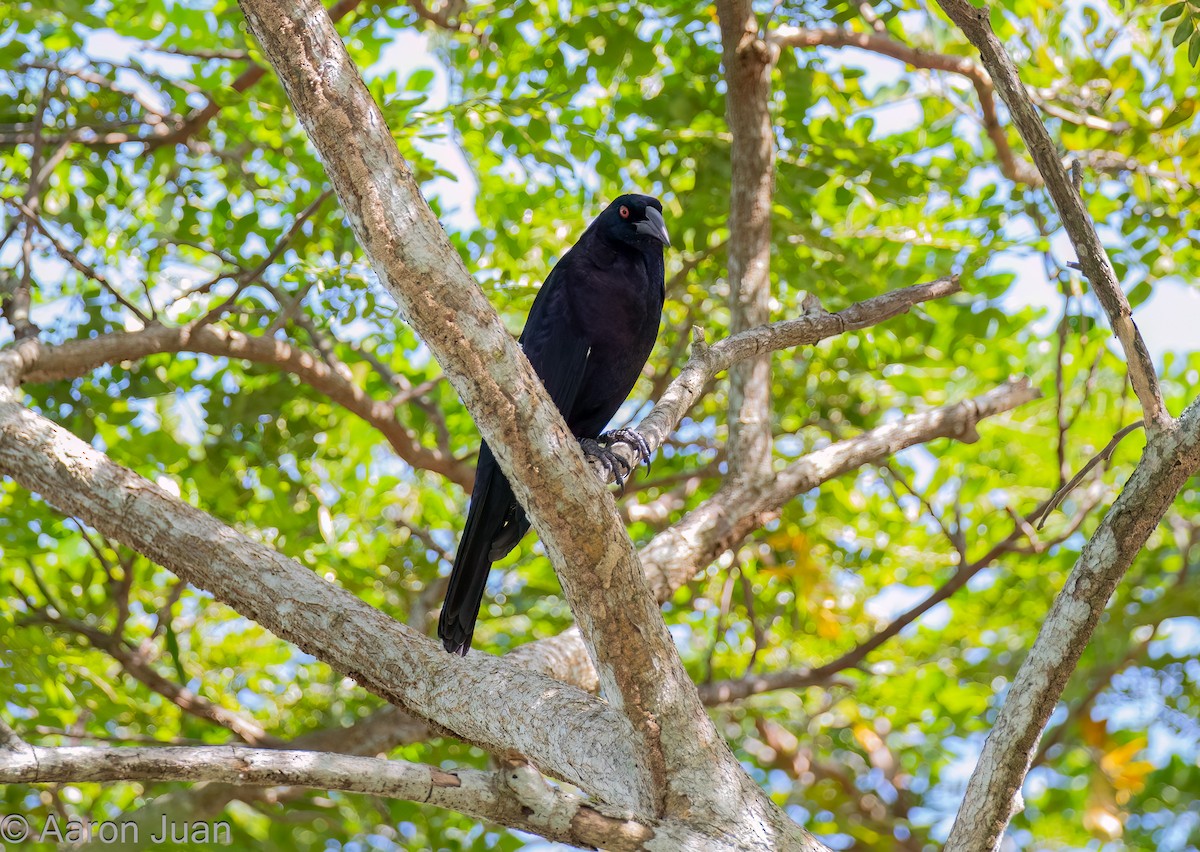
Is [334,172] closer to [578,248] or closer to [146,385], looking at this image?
[578,248]

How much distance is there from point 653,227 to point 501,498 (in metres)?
1.21

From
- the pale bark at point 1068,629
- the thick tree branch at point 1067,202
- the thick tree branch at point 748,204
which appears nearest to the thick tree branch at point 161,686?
the thick tree branch at point 748,204

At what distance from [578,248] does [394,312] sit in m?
0.79

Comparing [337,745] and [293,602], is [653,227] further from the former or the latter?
[337,745]

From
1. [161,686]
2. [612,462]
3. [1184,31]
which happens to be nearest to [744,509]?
[612,462]

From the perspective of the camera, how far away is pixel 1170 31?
420 centimetres

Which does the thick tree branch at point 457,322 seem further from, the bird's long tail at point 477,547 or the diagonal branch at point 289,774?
the bird's long tail at point 477,547

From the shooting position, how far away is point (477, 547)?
10.3ft

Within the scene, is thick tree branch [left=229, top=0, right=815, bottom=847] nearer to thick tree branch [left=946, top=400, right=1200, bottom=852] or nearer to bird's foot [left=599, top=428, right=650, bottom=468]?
thick tree branch [left=946, top=400, right=1200, bottom=852]

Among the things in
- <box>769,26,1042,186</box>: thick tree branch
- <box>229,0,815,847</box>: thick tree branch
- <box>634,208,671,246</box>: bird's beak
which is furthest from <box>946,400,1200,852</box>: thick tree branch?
<box>769,26,1042,186</box>: thick tree branch

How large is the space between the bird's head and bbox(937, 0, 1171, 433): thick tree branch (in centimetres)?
147

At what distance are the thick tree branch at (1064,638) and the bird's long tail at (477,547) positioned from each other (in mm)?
1367

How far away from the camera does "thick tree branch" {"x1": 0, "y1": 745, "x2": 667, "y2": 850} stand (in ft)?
7.38

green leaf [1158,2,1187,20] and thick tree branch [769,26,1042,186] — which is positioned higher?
thick tree branch [769,26,1042,186]
